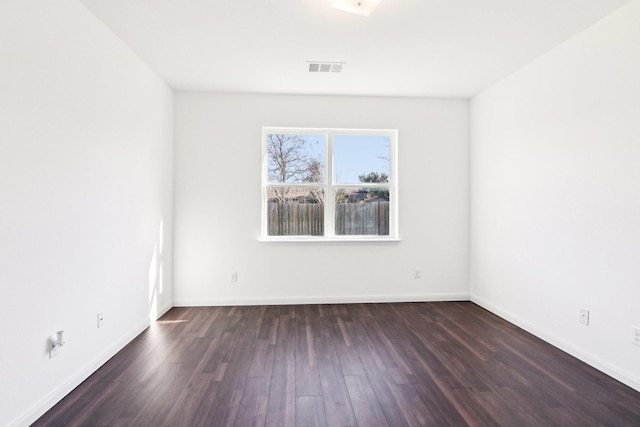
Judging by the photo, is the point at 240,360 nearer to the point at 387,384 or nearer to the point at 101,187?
the point at 387,384

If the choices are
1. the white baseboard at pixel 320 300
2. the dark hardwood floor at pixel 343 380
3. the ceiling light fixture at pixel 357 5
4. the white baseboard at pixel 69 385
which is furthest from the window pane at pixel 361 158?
the white baseboard at pixel 69 385

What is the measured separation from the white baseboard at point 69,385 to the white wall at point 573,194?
3672 mm

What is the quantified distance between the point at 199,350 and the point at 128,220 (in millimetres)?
1283

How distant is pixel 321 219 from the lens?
13.7ft

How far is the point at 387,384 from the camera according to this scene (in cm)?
217

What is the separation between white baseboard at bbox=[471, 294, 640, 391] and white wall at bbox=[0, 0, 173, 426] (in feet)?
12.1

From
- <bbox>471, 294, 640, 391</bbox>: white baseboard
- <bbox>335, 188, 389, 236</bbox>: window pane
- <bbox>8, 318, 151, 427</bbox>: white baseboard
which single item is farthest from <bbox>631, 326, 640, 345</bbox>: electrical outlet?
<bbox>8, 318, 151, 427</bbox>: white baseboard

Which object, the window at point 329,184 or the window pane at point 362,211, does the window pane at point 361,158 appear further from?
the window pane at point 362,211

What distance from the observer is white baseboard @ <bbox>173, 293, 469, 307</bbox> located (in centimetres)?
392

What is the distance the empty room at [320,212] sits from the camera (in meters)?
1.89

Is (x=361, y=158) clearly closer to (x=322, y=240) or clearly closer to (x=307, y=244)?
(x=322, y=240)

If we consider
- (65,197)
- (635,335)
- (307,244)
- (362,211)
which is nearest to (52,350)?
(65,197)

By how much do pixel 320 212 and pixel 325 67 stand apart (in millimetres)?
1733

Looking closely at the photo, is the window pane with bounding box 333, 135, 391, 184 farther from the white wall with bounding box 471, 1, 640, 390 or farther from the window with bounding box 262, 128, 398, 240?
the white wall with bounding box 471, 1, 640, 390
